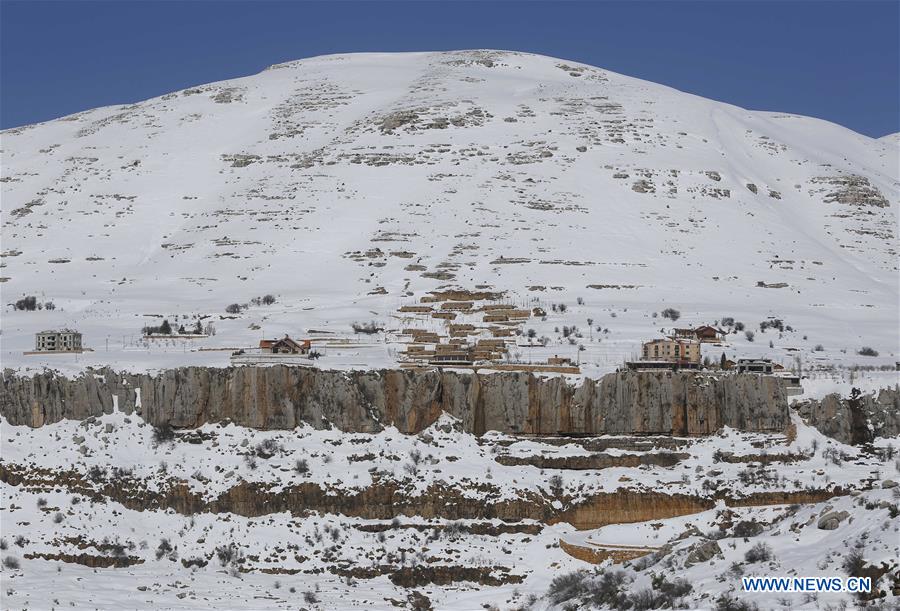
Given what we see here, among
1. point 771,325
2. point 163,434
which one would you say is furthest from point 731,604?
point 771,325

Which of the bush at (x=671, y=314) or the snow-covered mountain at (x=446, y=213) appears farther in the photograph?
the snow-covered mountain at (x=446, y=213)

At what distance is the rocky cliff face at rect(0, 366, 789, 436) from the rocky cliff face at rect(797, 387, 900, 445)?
55.8 inches

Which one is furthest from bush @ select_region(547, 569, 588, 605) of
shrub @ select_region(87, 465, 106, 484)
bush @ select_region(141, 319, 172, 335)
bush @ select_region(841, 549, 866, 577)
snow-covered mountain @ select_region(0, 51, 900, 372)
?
bush @ select_region(141, 319, 172, 335)

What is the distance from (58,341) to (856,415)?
1335 inches

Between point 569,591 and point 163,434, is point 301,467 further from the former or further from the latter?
point 569,591

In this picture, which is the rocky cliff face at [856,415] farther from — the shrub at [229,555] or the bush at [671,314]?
the shrub at [229,555]

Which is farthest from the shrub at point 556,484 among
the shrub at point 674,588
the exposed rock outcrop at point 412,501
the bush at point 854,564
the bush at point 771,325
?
the bush at point 771,325

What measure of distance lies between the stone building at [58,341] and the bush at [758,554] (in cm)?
3908

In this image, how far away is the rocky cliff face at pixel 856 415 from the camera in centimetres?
4466

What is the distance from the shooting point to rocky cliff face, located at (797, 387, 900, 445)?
44.7 m

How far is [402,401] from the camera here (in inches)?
1724

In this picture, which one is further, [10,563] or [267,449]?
[267,449]

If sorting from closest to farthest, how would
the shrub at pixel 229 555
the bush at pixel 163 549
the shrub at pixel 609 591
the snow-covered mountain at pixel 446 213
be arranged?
the shrub at pixel 609 591 < the shrub at pixel 229 555 < the bush at pixel 163 549 < the snow-covered mountain at pixel 446 213

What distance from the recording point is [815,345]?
194ft
